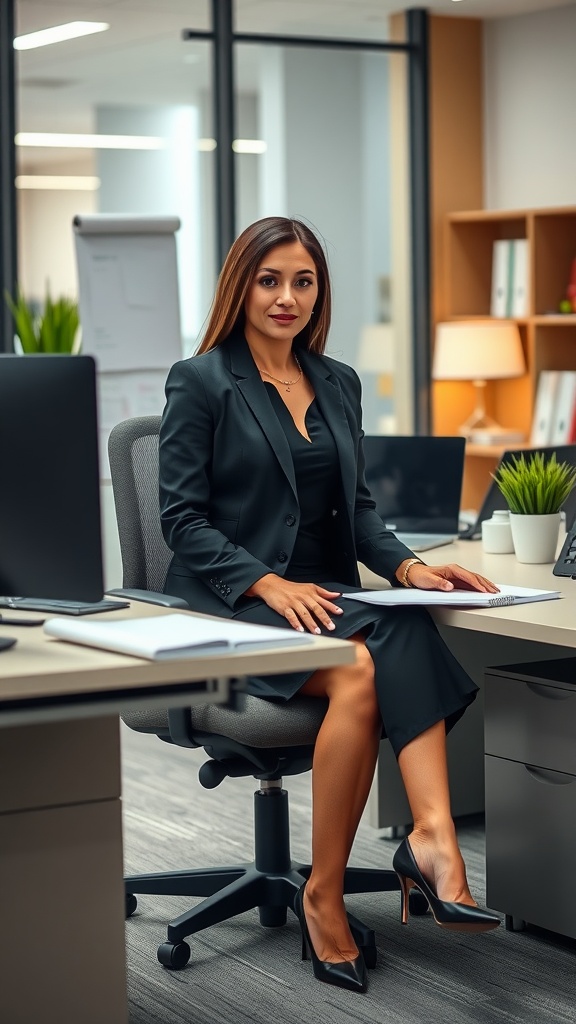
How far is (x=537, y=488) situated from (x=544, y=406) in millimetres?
2922

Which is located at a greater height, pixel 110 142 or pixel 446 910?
pixel 110 142

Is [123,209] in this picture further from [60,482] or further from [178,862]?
[60,482]

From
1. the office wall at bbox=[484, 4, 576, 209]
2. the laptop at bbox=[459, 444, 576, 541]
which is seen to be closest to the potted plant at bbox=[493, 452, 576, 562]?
the laptop at bbox=[459, 444, 576, 541]

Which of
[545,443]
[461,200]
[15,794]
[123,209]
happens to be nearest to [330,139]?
[461,200]

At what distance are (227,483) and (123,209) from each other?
3.24 metres

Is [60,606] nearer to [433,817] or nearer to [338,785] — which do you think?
[338,785]

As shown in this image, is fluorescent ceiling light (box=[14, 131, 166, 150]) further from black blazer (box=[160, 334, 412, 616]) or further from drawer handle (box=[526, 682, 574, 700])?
drawer handle (box=[526, 682, 574, 700])

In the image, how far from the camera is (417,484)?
3.22 meters

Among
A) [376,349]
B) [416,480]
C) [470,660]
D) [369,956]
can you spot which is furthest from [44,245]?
[369,956]

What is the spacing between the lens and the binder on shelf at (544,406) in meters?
5.77

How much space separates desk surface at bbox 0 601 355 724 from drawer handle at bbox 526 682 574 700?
0.84 m

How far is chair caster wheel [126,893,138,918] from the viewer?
2.85m

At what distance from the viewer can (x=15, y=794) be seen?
A: 2.00 m

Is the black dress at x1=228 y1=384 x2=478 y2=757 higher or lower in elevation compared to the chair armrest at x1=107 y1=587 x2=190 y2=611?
lower
